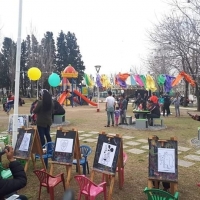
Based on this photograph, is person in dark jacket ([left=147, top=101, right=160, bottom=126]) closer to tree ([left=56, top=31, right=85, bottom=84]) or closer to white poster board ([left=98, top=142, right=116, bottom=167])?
white poster board ([left=98, top=142, right=116, bottom=167])

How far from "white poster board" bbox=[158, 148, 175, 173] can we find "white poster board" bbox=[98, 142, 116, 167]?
2.57 ft

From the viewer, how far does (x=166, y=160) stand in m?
3.89

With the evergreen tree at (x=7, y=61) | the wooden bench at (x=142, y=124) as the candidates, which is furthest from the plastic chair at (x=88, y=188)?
the evergreen tree at (x=7, y=61)

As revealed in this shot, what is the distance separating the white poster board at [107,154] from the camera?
3.99 m

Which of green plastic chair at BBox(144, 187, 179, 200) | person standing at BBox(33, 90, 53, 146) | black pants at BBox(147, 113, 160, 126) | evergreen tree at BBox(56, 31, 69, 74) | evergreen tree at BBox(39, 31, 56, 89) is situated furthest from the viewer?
evergreen tree at BBox(56, 31, 69, 74)

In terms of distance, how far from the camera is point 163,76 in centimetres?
1897

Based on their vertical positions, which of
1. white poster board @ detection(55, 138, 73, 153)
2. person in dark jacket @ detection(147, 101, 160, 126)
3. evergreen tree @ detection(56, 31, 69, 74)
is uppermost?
evergreen tree @ detection(56, 31, 69, 74)

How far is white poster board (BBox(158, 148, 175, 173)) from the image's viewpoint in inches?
152

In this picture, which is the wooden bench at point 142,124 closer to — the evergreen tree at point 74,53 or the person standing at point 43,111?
the person standing at point 43,111

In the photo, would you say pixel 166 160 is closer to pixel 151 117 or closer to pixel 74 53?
pixel 151 117

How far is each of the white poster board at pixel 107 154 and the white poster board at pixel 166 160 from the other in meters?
0.78

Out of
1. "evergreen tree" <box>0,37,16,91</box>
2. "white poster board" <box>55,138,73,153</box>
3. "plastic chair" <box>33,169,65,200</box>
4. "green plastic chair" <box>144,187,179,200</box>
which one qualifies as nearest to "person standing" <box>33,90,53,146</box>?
"white poster board" <box>55,138,73,153</box>

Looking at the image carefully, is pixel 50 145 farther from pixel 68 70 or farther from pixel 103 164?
pixel 68 70

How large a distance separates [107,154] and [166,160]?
0.98 meters
